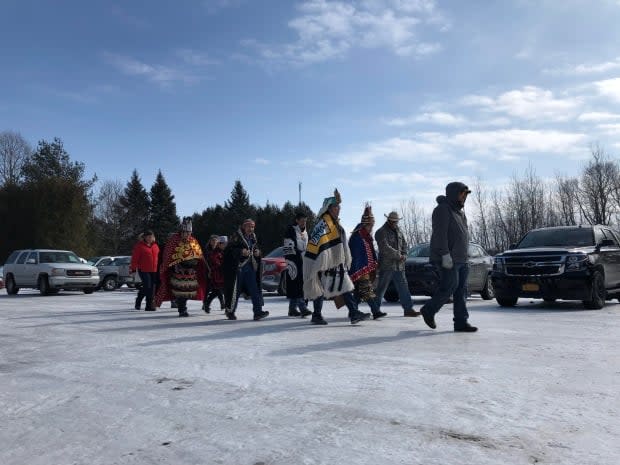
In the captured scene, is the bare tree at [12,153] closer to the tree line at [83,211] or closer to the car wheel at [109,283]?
the tree line at [83,211]

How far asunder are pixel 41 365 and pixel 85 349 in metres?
1.02

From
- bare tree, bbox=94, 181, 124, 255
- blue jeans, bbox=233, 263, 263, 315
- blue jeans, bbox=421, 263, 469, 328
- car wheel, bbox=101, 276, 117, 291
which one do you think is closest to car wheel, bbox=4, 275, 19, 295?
car wheel, bbox=101, 276, 117, 291

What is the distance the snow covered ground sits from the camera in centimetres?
349

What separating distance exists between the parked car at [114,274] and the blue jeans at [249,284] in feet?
59.7

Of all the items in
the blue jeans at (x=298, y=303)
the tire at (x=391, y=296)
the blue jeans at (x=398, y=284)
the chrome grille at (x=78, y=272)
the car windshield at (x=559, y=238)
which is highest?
the car windshield at (x=559, y=238)

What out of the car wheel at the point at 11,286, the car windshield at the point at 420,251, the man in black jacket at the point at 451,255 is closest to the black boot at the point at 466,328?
the man in black jacket at the point at 451,255

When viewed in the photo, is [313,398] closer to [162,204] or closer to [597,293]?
[597,293]

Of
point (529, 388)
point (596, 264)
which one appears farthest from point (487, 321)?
point (529, 388)

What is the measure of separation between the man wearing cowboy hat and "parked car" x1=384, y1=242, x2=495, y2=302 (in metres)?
2.79

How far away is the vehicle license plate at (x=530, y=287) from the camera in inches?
502

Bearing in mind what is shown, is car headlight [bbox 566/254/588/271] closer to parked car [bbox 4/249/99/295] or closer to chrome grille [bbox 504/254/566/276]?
chrome grille [bbox 504/254/566/276]

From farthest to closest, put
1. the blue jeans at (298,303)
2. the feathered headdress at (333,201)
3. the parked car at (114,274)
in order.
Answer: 1. the parked car at (114,274)
2. the blue jeans at (298,303)
3. the feathered headdress at (333,201)

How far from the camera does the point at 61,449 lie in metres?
3.61

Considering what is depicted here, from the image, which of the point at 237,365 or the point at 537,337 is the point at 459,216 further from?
the point at 237,365
